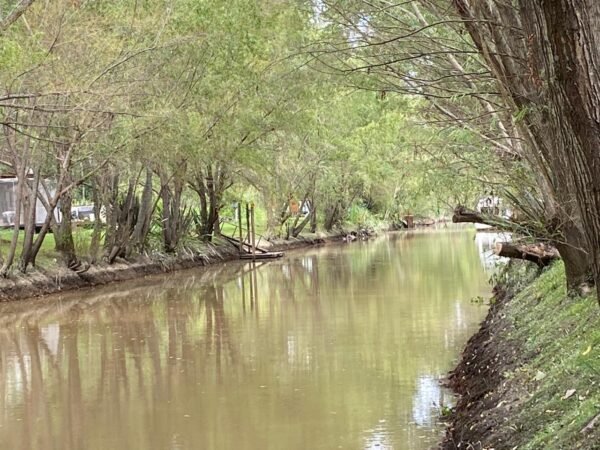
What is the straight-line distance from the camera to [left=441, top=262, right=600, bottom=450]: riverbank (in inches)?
213

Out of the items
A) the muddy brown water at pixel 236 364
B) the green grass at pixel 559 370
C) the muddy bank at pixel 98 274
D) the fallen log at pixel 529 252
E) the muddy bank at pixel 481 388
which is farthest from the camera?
the muddy bank at pixel 98 274

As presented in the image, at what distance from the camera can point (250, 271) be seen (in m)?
28.7

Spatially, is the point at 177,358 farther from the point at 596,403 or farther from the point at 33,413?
the point at 596,403

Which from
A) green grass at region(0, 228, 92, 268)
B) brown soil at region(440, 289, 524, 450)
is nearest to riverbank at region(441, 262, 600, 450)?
brown soil at region(440, 289, 524, 450)

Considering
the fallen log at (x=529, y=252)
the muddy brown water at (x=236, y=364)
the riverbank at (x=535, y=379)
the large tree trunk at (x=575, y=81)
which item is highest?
the large tree trunk at (x=575, y=81)

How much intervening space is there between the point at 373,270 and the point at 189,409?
1791cm

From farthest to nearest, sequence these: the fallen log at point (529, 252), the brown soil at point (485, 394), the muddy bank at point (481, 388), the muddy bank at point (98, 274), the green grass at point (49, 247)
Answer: the green grass at point (49, 247), the muddy bank at point (98, 274), the fallen log at point (529, 252), the muddy bank at point (481, 388), the brown soil at point (485, 394)

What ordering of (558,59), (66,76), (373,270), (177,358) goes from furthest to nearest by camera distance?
(373,270), (66,76), (177,358), (558,59)

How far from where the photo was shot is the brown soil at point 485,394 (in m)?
6.54

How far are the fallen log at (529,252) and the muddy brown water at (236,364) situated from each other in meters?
1.60

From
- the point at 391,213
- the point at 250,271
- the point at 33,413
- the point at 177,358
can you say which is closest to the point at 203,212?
the point at 250,271

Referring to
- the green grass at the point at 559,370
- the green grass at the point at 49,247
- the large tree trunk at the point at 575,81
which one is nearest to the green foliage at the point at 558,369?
the green grass at the point at 559,370

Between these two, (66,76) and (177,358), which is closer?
(177,358)

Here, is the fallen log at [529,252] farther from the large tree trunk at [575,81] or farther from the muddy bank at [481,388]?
the large tree trunk at [575,81]
